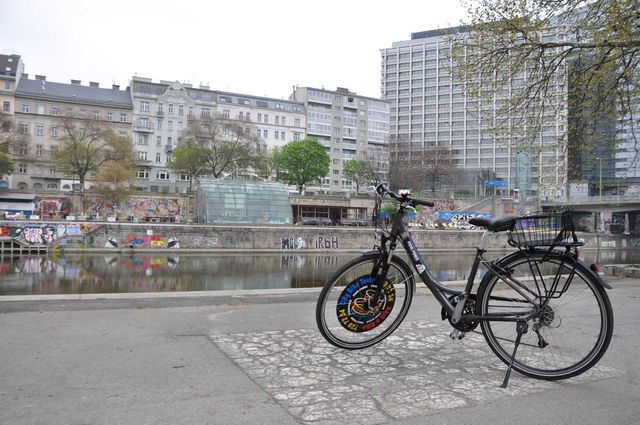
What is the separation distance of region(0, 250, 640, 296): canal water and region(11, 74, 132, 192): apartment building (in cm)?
4435

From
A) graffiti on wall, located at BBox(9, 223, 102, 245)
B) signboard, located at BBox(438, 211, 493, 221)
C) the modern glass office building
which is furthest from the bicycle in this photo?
signboard, located at BBox(438, 211, 493, 221)

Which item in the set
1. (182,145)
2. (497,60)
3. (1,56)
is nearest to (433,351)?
(497,60)

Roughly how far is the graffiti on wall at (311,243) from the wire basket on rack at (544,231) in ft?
130

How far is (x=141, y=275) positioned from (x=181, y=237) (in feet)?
53.4

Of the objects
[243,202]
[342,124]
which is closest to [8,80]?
[243,202]

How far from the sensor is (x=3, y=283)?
19250 mm

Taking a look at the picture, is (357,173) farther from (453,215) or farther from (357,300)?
(357,300)

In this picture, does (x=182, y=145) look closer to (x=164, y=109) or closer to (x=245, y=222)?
(x=164, y=109)

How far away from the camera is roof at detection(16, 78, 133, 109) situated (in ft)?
254

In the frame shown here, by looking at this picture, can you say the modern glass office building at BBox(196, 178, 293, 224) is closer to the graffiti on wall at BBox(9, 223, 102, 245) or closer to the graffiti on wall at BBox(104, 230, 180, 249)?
the graffiti on wall at BBox(104, 230, 180, 249)

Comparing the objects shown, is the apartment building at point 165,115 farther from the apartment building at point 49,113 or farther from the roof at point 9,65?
the roof at point 9,65

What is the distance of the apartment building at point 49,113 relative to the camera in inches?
2820

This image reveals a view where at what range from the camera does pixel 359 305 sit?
172 inches

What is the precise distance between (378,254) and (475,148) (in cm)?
14578
